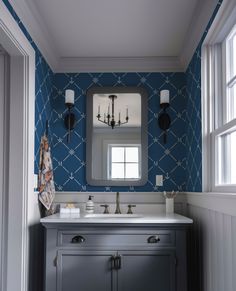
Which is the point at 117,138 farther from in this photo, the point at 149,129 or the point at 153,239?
the point at 153,239

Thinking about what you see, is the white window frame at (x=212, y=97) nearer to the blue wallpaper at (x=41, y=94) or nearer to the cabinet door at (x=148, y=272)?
the cabinet door at (x=148, y=272)

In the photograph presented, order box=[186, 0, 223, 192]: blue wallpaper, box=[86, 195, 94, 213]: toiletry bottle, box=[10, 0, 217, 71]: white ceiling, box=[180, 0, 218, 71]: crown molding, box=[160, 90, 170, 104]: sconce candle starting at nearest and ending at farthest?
box=[180, 0, 218, 71]: crown molding, box=[10, 0, 217, 71]: white ceiling, box=[186, 0, 223, 192]: blue wallpaper, box=[86, 195, 94, 213]: toiletry bottle, box=[160, 90, 170, 104]: sconce candle

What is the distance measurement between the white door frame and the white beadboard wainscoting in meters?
1.24

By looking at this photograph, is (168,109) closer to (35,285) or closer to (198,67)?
(198,67)

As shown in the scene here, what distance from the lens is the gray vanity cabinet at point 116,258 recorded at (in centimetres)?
243

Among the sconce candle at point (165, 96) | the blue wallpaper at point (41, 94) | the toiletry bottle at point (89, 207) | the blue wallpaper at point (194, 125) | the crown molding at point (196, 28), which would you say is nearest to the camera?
the crown molding at point (196, 28)

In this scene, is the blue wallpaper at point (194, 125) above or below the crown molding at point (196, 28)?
below

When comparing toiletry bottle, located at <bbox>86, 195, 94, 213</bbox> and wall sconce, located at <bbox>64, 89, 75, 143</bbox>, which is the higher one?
wall sconce, located at <bbox>64, 89, 75, 143</bbox>

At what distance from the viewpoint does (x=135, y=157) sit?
3.29 metres

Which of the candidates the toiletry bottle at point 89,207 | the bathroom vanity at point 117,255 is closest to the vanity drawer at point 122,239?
the bathroom vanity at point 117,255

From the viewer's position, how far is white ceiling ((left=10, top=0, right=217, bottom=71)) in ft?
7.81

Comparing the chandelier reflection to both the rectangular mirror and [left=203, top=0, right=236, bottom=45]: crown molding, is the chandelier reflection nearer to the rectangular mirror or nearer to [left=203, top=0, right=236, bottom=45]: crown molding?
the rectangular mirror

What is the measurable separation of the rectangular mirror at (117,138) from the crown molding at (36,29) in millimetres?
507

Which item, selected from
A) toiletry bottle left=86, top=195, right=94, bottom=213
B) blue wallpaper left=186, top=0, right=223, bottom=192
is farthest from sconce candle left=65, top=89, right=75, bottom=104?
blue wallpaper left=186, top=0, right=223, bottom=192
